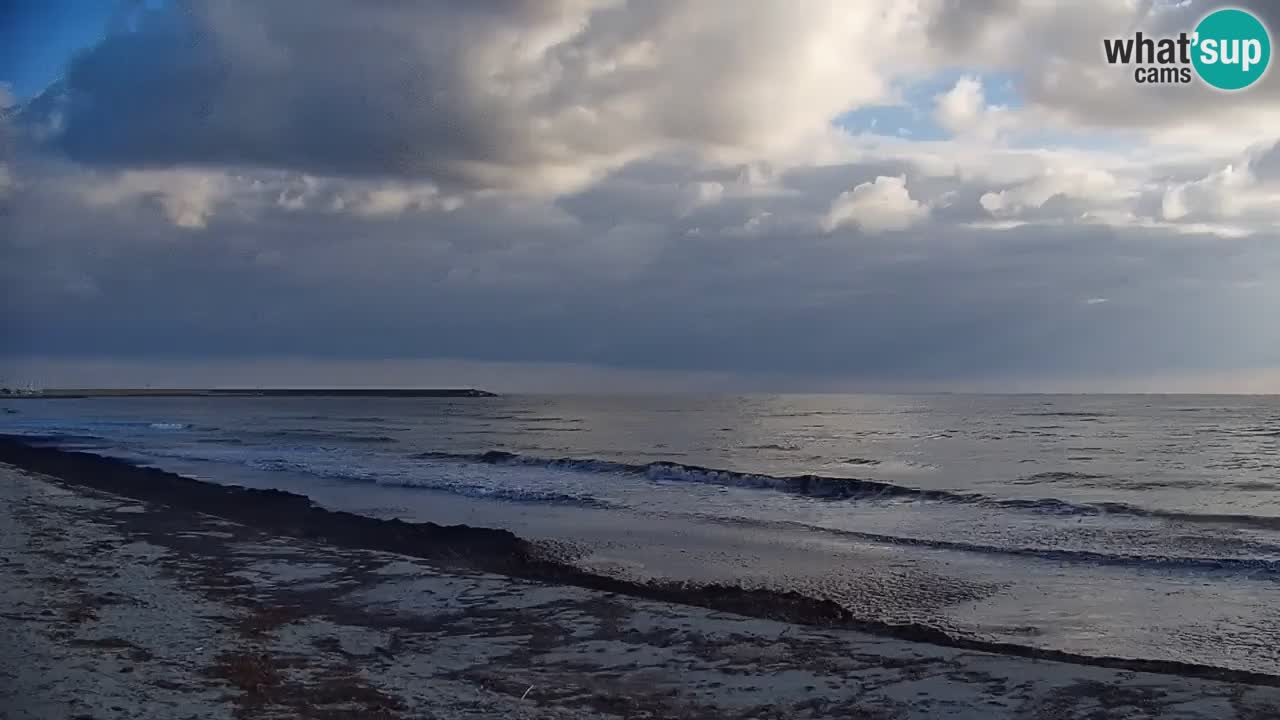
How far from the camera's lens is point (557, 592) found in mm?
11711

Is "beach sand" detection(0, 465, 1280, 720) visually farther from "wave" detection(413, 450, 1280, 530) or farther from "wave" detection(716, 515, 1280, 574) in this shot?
"wave" detection(413, 450, 1280, 530)

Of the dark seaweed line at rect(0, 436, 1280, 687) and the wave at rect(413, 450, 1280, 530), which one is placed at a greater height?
the dark seaweed line at rect(0, 436, 1280, 687)

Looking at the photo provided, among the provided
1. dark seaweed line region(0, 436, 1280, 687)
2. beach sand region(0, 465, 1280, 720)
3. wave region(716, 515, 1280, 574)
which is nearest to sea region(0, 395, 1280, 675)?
wave region(716, 515, 1280, 574)

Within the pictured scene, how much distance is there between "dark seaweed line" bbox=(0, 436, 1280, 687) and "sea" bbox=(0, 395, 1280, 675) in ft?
2.09

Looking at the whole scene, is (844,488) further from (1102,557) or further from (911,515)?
(1102,557)

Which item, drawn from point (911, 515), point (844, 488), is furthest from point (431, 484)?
point (911, 515)

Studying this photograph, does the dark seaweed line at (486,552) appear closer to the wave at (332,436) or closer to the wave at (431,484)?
the wave at (431,484)

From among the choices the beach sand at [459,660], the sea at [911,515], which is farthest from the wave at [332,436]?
the beach sand at [459,660]

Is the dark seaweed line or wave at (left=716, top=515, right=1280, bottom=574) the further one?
wave at (left=716, top=515, right=1280, bottom=574)

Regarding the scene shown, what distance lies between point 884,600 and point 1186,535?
9806 mm

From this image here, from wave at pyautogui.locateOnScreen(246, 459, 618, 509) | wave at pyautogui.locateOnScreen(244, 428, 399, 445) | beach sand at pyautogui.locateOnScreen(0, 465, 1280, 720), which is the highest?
beach sand at pyautogui.locateOnScreen(0, 465, 1280, 720)

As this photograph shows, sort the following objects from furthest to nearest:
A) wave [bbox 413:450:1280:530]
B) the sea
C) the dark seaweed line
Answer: wave [bbox 413:450:1280:530], the sea, the dark seaweed line

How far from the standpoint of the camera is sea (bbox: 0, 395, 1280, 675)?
38.3 feet

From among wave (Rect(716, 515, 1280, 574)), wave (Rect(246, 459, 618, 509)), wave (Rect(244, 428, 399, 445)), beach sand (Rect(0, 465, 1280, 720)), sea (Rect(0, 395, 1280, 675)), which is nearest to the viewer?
beach sand (Rect(0, 465, 1280, 720))
